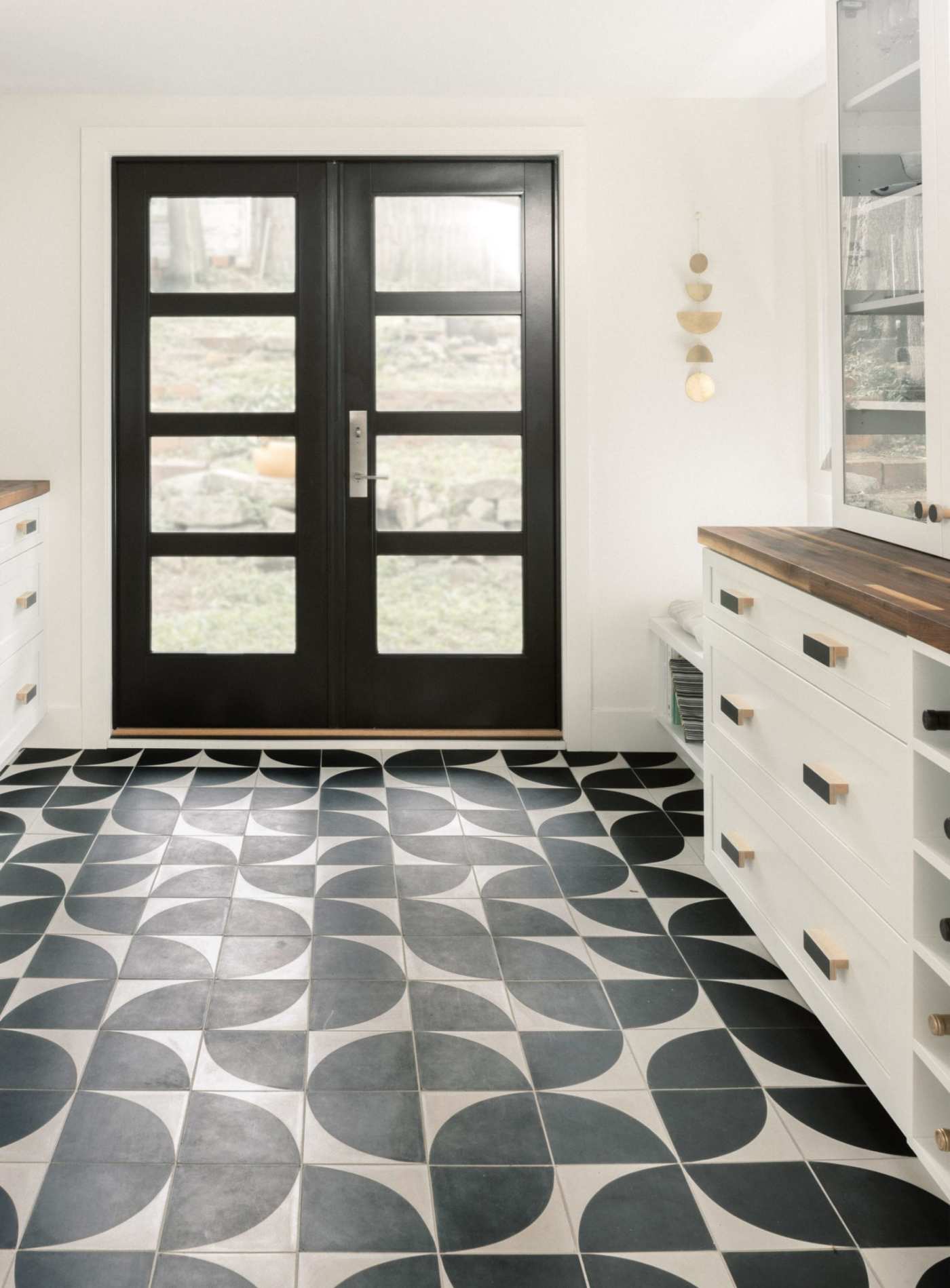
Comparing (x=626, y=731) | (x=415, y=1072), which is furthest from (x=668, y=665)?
(x=415, y=1072)

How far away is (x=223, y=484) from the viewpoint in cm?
460

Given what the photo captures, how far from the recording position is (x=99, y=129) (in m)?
4.37

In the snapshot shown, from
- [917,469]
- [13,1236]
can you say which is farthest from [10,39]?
[13,1236]

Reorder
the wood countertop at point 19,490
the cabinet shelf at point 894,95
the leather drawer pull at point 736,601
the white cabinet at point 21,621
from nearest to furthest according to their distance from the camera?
the cabinet shelf at point 894,95 → the leather drawer pull at point 736,601 → the wood countertop at point 19,490 → the white cabinet at point 21,621

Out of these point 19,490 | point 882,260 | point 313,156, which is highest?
point 313,156

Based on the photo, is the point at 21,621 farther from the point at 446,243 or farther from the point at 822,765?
the point at 822,765

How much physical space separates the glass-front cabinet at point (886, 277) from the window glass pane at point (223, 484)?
2.25m

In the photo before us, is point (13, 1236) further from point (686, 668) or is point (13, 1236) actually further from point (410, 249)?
point (410, 249)

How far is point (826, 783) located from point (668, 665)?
2.33 metres

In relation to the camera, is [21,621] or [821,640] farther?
[21,621]

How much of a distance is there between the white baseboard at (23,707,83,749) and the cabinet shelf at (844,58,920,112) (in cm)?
329

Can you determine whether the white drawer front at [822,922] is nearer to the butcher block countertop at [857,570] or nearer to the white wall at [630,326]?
the butcher block countertop at [857,570]

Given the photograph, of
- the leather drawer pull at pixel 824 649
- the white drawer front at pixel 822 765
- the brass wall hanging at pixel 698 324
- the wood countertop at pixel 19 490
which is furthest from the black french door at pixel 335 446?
the leather drawer pull at pixel 824 649

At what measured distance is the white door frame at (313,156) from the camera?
439 cm
